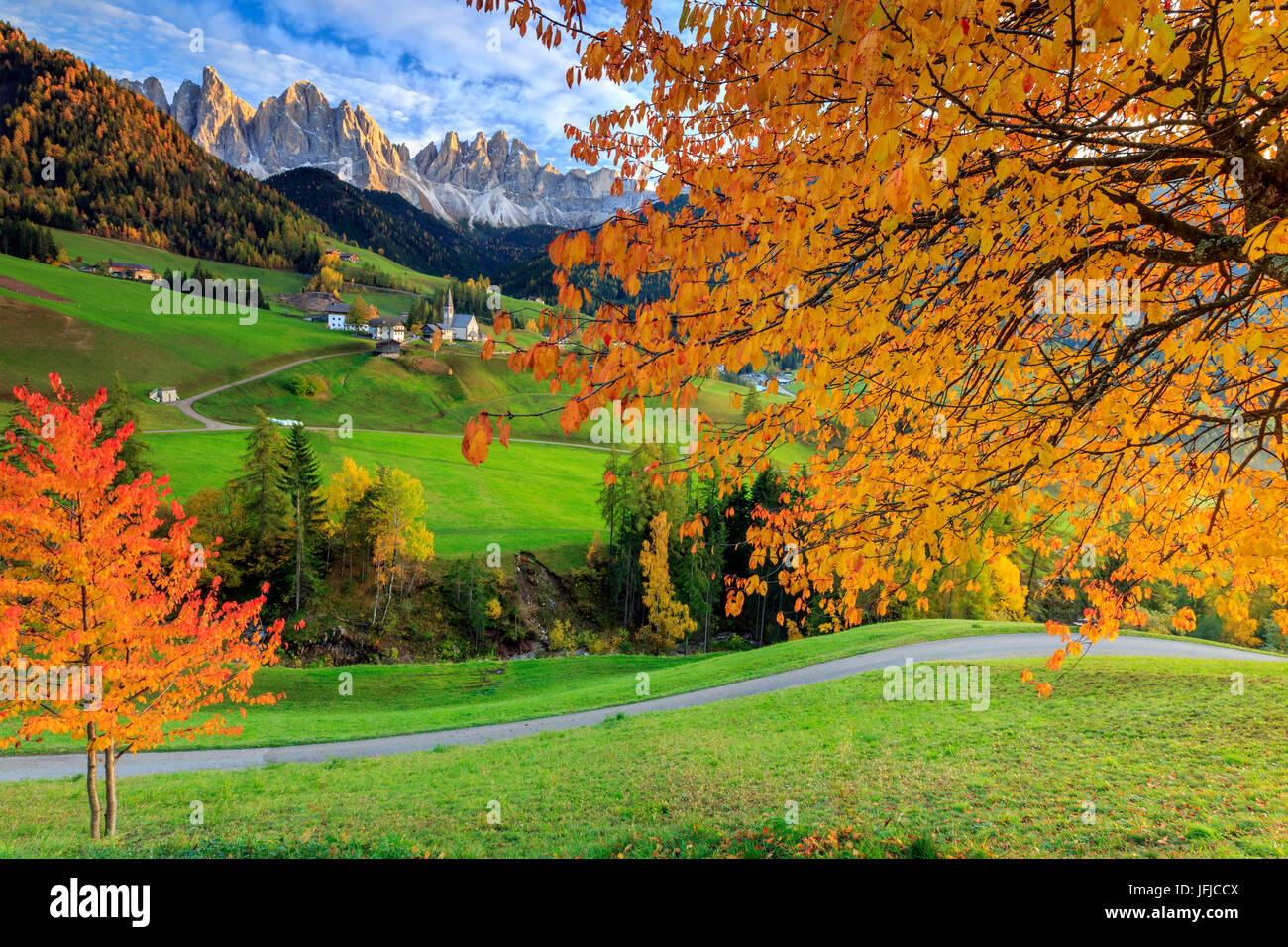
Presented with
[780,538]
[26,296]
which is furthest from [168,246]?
[780,538]

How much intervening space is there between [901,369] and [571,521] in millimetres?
45846

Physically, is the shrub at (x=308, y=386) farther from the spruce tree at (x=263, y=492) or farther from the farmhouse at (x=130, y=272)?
the farmhouse at (x=130, y=272)

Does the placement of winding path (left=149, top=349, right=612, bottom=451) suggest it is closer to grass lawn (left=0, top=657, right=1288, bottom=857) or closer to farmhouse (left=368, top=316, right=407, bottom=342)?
farmhouse (left=368, top=316, right=407, bottom=342)

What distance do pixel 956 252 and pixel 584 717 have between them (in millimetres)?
16055

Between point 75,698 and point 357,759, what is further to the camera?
point 357,759

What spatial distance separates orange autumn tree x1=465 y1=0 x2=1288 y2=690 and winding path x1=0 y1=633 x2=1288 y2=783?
13.1 meters

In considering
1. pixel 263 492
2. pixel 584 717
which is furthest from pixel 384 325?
pixel 584 717

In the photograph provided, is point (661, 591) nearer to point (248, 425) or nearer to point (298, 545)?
point (298, 545)

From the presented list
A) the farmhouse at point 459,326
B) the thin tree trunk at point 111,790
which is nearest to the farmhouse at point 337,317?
the farmhouse at point 459,326

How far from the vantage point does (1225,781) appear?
23.2 ft

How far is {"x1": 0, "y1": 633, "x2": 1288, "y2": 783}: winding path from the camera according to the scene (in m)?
14.5

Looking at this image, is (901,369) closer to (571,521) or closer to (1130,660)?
(1130,660)

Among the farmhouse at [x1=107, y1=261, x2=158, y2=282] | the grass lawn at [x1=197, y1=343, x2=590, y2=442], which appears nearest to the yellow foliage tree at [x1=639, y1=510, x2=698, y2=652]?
the grass lawn at [x1=197, y1=343, x2=590, y2=442]

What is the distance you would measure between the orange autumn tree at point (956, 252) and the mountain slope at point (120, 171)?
565 feet
